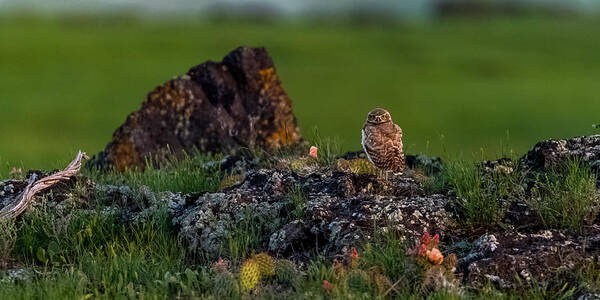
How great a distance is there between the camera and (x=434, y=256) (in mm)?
5184

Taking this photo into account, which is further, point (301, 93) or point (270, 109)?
point (301, 93)

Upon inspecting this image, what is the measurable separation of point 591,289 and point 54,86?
1100 inches

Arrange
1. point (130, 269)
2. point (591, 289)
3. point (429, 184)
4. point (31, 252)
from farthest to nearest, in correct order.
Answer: point (429, 184)
point (31, 252)
point (130, 269)
point (591, 289)

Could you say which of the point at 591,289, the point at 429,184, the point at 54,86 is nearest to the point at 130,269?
the point at 429,184

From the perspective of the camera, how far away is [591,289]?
5.33 metres

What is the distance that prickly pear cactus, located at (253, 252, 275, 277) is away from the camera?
18.6ft

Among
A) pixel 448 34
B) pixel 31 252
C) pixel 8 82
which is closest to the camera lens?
pixel 31 252

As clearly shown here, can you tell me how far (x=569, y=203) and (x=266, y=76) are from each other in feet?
20.0

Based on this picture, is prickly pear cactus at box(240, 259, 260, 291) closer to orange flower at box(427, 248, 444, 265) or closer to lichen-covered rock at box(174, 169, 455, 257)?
lichen-covered rock at box(174, 169, 455, 257)

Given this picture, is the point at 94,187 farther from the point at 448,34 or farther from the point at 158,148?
the point at 448,34

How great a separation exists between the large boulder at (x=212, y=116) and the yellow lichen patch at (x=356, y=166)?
288cm

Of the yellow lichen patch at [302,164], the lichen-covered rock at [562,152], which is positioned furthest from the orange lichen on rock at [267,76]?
the lichen-covered rock at [562,152]

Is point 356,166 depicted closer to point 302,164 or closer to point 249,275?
point 302,164

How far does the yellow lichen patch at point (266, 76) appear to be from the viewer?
11367mm
